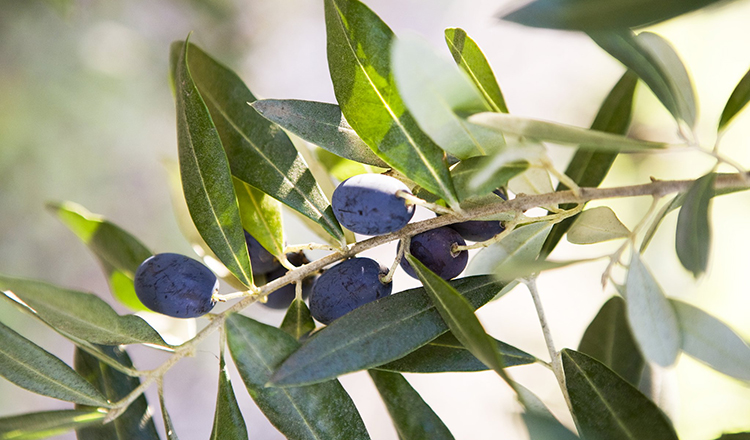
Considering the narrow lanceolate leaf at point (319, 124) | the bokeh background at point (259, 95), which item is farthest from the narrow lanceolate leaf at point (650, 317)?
the bokeh background at point (259, 95)

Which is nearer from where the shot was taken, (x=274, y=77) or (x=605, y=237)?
(x=605, y=237)

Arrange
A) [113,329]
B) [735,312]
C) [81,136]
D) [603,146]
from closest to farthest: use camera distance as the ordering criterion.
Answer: [603,146]
[113,329]
[735,312]
[81,136]

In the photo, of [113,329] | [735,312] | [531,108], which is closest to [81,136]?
[113,329]

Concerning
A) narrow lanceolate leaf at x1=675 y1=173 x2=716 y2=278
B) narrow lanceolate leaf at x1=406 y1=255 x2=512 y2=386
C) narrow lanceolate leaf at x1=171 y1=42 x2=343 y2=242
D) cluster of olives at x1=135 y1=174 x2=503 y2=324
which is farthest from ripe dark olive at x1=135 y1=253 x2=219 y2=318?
narrow lanceolate leaf at x1=675 y1=173 x2=716 y2=278

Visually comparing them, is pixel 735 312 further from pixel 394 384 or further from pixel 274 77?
pixel 274 77

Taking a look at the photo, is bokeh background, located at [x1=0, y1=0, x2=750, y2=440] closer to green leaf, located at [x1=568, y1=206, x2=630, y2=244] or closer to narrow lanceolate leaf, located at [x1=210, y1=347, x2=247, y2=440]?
narrow lanceolate leaf, located at [x1=210, y1=347, x2=247, y2=440]
